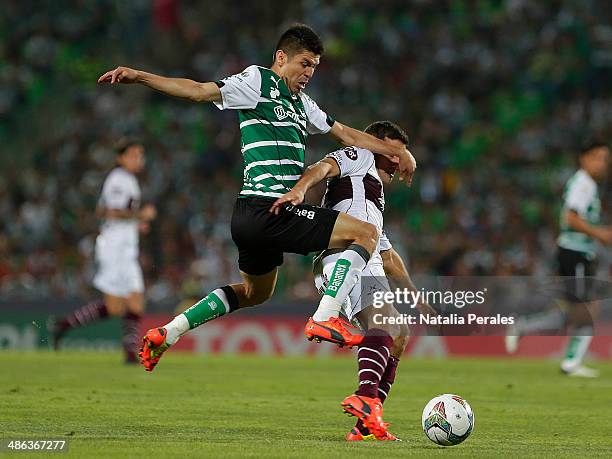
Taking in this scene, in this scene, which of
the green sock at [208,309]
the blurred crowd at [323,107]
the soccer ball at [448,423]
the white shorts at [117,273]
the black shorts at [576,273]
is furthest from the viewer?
the blurred crowd at [323,107]

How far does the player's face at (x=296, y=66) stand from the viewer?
786cm

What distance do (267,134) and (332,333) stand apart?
1440mm

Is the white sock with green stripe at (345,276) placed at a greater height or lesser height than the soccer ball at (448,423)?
greater

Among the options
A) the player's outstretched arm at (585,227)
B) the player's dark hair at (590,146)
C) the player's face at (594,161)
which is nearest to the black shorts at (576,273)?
the player's outstretched arm at (585,227)

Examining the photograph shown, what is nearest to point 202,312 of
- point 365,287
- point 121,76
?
point 365,287

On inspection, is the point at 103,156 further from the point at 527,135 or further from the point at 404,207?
the point at 527,135

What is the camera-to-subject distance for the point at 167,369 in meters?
13.6

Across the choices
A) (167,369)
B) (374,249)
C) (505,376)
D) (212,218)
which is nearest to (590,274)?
(505,376)

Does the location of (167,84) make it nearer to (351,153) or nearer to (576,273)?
(351,153)

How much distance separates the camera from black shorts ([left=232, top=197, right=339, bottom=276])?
7.63 m

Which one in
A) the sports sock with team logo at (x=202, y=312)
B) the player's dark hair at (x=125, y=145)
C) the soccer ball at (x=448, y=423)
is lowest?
the soccer ball at (x=448, y=423)

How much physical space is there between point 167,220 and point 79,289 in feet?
6.57

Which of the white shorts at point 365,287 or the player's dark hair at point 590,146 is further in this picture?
the player's dark hair at point 590,146

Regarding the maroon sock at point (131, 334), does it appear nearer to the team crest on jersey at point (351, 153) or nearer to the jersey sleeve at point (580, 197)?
the jersey sleeve at point (580, 197)
